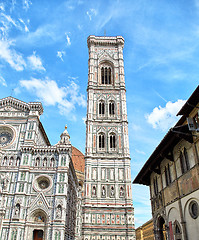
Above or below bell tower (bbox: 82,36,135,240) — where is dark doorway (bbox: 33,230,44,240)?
below

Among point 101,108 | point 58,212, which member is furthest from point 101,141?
point 58,212

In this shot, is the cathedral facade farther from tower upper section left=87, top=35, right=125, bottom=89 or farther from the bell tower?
tower upper section left=87, top=35, right=125, bottom=89

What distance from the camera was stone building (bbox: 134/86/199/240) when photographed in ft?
41.0

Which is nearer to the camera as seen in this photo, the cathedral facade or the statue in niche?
the statue in niche

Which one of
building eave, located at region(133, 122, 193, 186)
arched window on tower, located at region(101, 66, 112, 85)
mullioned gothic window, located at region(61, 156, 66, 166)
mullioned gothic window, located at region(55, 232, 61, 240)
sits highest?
arched window on tower, located at region(101, 66, 112, 85)

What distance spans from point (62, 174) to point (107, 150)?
7664mm

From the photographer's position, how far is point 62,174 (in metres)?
31.5

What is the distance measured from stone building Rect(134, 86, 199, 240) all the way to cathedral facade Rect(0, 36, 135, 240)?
43.8ft

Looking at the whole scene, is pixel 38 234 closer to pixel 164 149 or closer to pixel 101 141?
pixel 101 141

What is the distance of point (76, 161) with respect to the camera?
65.3 metres

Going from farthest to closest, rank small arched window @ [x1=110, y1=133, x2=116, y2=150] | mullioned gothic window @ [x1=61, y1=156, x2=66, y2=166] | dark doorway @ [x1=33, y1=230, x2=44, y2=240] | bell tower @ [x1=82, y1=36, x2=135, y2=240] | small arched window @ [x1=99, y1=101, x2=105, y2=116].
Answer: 1. small arched window @ [x1=99, y1=101, x2=105, y2=116]
2. small arched window @ [x1=110, y1=133, x2=116, y2=150]
3. mullioned gothic window @ [x1=61, y1=156, x2=66, y2=166]
4. bell tower @ [x1=82, y1=36, x2=135, y2=240]
5. dark doorway @ [x1=33, y1=230, x2=44, y2=240]

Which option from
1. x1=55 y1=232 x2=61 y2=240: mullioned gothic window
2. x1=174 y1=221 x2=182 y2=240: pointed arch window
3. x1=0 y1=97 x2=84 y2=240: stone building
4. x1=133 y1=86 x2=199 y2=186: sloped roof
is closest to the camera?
x1=133 y1=86 x2=199 y2=186: sloped roof

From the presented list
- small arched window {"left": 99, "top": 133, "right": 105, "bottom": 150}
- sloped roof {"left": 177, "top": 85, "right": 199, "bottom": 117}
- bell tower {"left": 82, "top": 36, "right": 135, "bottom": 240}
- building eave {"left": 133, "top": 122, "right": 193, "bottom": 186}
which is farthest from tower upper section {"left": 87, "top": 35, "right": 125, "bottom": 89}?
sloped roof {"left": 177, "top": 85, "right": 199, "bottom": 117}

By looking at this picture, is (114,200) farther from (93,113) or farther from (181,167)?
(181,167)
